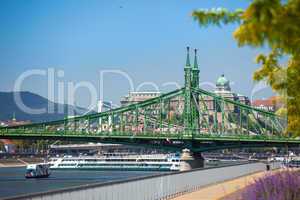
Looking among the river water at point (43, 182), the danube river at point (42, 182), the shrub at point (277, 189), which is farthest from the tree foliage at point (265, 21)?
the danube river at point (42, 182)

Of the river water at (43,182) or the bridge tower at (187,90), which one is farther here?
the bridge tower at (187,90)

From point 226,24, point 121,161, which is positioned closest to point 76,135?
point 121,161

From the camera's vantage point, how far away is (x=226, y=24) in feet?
30.6

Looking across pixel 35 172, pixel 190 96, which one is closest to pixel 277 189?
pixel 35 172

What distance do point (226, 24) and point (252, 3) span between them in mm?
1223

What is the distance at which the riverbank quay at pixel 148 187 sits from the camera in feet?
54.8

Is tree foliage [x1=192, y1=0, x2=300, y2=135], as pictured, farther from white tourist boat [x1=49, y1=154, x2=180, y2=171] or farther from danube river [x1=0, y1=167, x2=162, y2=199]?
white tourist boat [x1=49, y1=154, x2=180, y2=171]

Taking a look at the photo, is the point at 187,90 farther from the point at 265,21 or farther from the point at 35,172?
the point at 265,21

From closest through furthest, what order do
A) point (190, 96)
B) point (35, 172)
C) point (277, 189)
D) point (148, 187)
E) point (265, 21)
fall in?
point (265, 21)
point (277, 189)
point (148, 187)
point (35, 172)
point (190, 96)

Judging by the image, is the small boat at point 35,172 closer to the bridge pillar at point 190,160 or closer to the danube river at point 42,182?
the danube river at point 42,182

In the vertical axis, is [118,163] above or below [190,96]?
below

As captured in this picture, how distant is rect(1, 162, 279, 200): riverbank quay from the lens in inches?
658

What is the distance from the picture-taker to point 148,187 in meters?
23.4

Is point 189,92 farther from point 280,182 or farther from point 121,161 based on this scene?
point 280,182
